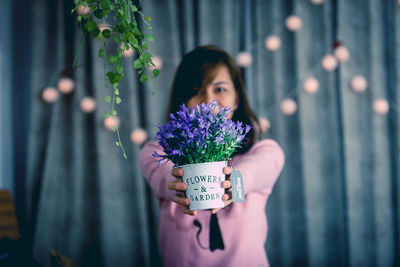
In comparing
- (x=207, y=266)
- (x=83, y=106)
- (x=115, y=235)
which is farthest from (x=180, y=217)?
(x=83, y=106)

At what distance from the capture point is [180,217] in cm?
96

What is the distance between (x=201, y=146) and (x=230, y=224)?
43 centimetres

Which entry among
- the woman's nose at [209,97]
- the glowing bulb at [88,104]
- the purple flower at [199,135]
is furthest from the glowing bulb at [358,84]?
the glowing bulb at [88,104]

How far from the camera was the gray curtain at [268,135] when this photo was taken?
5.32 ft

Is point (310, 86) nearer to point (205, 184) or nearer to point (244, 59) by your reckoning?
point (244, 59)

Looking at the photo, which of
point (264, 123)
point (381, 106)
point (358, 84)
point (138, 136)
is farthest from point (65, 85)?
point (381, 106)

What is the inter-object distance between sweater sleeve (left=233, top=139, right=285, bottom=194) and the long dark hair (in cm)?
8

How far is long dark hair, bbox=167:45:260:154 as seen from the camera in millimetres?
1013

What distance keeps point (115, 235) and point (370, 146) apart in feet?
4.72

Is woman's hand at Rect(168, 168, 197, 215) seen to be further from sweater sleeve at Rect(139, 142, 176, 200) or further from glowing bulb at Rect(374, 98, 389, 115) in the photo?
glowing bulb at Rect(374, 98, 389, 115)

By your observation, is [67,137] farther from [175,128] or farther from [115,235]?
[175,128]

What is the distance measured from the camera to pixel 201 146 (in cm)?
61

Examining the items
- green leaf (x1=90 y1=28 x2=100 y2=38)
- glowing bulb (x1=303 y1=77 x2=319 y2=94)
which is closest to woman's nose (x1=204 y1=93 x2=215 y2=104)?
green leaf (x1=90 y1=28 x2=100 y2=38)

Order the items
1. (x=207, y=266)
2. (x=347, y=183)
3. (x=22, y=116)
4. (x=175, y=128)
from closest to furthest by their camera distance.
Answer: (x=175, y=128)
(x=207, y=266)
(x=347, y=183)
(x=22, y=116)
